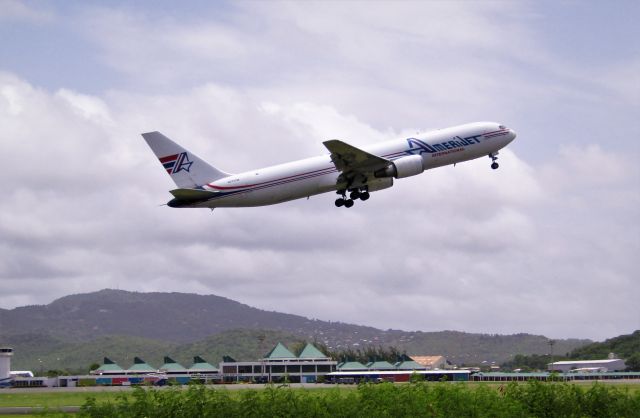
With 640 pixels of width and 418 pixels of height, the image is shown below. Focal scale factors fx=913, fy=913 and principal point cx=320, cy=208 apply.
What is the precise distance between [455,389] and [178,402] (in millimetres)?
12549

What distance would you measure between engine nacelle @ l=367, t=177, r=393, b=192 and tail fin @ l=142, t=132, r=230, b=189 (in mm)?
13093

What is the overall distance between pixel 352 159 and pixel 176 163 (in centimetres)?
1520

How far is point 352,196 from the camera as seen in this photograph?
81625 mm

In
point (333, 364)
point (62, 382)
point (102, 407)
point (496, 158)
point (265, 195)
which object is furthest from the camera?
point (333, 364)

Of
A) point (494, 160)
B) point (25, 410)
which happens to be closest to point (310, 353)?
point (494, 160)

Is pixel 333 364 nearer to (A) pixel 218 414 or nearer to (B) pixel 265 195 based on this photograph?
(B) pixel 265 195

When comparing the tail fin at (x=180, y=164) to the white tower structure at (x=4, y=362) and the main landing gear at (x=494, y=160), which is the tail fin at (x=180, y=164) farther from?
the white tower structure at (x=4, y=362)

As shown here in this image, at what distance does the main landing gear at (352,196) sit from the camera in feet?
267

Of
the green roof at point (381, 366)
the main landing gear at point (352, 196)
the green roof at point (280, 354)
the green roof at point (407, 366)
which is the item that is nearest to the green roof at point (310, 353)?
the green roof at point (280, 354)

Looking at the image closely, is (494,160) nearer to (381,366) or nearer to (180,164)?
(180,164)

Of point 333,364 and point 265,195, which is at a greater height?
point 265,195

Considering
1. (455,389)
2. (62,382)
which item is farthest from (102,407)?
(62,382)

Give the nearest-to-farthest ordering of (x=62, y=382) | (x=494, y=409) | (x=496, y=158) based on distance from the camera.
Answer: (x=494, y=409) → (x=496, y=158) → (x=62, y=382)

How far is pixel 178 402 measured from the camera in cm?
3572
